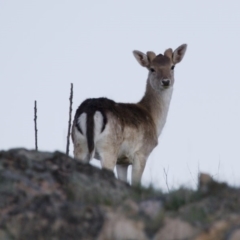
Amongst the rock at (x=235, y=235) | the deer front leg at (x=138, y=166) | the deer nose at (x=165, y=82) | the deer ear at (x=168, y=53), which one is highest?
the rock at (x=235, y=235)

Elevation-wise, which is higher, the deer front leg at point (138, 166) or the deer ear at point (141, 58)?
the deer ear at point (141, 58)

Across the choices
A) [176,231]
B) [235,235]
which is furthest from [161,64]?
[235,235]

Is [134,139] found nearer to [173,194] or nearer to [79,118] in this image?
[79,118]

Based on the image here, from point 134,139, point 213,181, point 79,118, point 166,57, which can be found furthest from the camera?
point 166,57

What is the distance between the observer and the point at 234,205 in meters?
6.50

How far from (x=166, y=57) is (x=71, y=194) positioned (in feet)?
27.2

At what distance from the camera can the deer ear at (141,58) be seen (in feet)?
49.7

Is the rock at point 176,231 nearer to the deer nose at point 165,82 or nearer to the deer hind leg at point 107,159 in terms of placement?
the deer hind leg at point 107,159

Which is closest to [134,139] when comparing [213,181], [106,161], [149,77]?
[106,161]

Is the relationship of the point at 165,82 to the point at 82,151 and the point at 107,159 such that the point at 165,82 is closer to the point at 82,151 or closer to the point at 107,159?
the point at 107,159

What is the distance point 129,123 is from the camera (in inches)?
509

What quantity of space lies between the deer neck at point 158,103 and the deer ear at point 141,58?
46 centimetres

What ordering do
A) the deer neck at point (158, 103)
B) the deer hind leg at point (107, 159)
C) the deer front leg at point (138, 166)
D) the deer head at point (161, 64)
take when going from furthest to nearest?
the deer neck at point (158, 103)
the deer head at point (161, 64)
the deer front leg at point (138, 166)
the deer hind leg at point (107, 159)

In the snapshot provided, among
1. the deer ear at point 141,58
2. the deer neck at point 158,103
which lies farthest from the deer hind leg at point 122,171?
the deer ear at point 141,58
